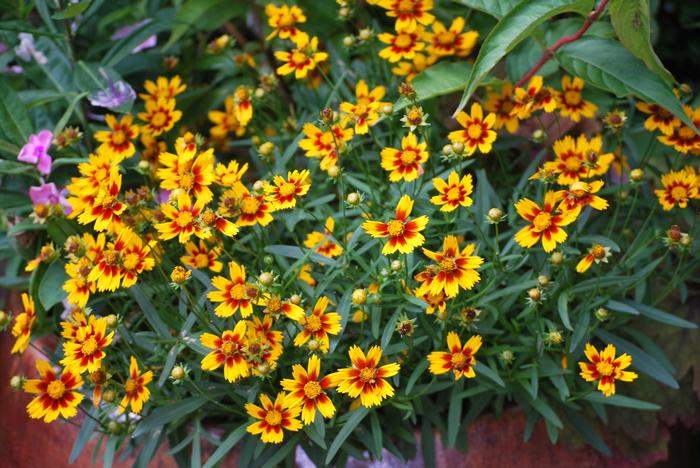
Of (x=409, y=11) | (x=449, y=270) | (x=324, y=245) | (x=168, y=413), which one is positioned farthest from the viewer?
(x=409, y=11)

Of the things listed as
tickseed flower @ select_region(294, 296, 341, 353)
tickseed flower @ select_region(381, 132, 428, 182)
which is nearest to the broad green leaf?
tickseed flower @ select_region(381, 132, 428, 182)

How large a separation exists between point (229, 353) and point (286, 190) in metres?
0.20

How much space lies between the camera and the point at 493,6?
118 centimetres

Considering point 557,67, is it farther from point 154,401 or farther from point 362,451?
point 154,401

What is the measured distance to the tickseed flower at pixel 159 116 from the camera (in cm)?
129

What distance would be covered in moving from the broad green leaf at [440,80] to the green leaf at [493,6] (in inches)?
3.5

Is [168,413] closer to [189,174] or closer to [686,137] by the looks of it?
[189,174]

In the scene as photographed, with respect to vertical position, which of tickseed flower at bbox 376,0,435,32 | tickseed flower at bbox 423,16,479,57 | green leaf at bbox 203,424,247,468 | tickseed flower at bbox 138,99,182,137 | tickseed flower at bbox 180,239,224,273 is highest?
tickseed flower at bbox 376,0,435,32

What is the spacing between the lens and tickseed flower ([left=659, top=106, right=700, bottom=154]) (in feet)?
3.59

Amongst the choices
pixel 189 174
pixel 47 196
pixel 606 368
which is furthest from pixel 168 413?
pixel 606 368

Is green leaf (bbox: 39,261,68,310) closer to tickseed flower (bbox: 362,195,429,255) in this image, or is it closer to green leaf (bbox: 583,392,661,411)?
tickseed flower (bbox: 362,195,429,255)

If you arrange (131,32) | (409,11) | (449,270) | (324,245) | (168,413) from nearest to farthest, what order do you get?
1. (449,270)
2. (168,413)
3. (324,245)
4. (409,11)
5. (131,32)

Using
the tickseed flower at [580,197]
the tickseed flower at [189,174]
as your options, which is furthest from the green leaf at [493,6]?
the tickseed flower at [189,174]

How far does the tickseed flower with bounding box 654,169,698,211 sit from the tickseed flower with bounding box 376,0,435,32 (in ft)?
1.34
